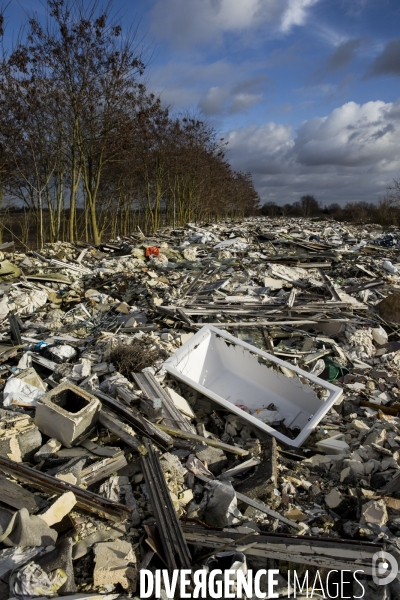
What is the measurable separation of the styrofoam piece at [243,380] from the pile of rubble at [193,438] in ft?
0.06

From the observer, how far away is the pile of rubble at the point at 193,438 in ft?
7.88

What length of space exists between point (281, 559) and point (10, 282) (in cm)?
803

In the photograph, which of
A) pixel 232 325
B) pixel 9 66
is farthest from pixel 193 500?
pixel 9 66

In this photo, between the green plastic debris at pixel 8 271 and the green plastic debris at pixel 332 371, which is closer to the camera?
the green plastic debris at pixel 332 371

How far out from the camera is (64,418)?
329cm

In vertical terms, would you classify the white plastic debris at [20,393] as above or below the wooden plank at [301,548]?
above

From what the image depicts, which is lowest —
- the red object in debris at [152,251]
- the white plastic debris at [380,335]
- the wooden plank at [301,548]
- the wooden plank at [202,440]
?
the wooden plank at [301,548]

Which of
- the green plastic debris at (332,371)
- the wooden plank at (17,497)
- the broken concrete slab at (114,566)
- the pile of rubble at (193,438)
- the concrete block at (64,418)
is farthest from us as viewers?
the green plastic debris at (332,371)

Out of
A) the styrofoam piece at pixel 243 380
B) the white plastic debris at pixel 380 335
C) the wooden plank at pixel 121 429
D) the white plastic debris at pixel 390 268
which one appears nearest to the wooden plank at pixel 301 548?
the wooden plank at pixel 121 429

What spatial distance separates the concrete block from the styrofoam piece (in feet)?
3.91

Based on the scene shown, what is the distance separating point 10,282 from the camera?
870 cm

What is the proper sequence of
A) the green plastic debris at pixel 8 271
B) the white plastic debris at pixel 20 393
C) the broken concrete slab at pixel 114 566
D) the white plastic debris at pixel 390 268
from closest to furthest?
1. the broken concrete slab at pixel 114 566
2. the white plastic debris at pixel 20 393
3. the green plastic debris at pixel 8 271
4. the white plastic debris at pixel 390 268

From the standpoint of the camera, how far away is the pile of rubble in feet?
7.88

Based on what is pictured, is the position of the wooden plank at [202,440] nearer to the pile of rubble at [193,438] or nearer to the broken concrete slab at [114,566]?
the pile of rubble at [193,438]
